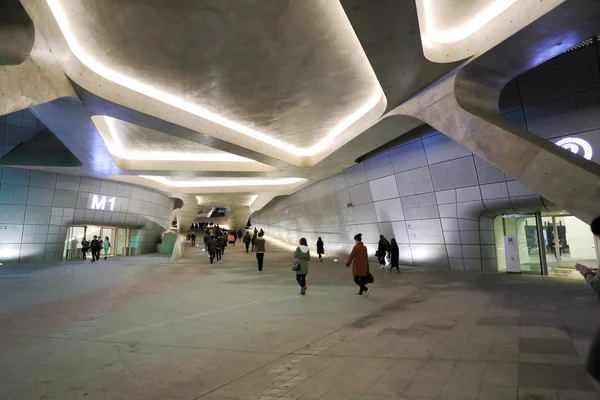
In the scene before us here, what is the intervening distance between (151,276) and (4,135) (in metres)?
13.5

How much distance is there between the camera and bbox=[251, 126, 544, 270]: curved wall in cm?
1344

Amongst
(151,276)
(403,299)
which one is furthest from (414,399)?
(151,276)

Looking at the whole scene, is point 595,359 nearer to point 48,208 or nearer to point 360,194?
point 360,194

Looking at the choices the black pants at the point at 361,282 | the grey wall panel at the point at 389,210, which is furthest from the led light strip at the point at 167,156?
the black pants at the point at 361,282

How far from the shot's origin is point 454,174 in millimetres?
14320

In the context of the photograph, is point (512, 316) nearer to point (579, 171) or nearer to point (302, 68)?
point (579, 171)

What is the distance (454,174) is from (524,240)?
4.94 metres

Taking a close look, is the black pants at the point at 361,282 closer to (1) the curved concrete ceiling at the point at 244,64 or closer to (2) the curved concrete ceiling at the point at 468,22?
(1) the curved concrete ceiling at the point at 244,64

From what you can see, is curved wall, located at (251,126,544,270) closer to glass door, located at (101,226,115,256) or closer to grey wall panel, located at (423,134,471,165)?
grey wall panel, located at (423,134,471,165)

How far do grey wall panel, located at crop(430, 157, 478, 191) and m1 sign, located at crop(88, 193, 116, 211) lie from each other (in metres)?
23.3

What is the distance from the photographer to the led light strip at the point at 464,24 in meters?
6.86

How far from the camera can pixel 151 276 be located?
13.6 metres

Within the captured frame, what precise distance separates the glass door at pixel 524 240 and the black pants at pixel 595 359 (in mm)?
13603

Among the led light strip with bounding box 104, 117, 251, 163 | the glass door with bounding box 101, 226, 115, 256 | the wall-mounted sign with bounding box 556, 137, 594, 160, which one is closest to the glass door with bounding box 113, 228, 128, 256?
the glass door with bounding box 101, 226, 115, 256
